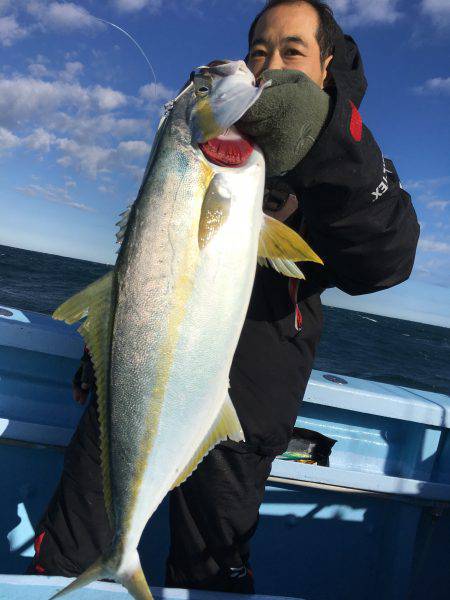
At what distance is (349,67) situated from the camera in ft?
6.78

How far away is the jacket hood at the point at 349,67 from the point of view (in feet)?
6.56

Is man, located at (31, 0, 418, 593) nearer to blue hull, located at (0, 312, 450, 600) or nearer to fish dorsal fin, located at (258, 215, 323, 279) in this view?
fish dorsal fin, located at (258, 215, 323, 279)

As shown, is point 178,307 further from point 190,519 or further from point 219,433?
point 190,519

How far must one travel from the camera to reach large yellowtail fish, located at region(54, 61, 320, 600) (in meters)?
1.49

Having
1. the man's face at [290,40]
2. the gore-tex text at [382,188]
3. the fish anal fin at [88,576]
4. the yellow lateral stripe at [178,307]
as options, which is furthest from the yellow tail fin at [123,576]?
the man's face at [290,40]

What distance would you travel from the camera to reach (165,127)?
1577 mm

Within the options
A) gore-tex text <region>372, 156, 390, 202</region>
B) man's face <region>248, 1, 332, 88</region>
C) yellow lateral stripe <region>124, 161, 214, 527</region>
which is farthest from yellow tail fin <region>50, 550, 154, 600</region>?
man's face <region>248, 1, 332, 88</region>

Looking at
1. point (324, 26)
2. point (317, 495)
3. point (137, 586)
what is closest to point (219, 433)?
point (137, 586)

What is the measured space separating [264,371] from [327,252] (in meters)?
0.63

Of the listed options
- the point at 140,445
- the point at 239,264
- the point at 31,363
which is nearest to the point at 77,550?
the point at 140,445

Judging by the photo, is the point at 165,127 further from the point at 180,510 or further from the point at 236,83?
the point at 180,510

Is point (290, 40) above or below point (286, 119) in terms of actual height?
above

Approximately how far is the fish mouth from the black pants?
1.28 metres

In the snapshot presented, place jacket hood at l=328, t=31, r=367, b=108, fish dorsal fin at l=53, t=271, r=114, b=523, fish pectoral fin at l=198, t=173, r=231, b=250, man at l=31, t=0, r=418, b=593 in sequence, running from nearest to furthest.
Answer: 1. fish pectoral fin at l=198, t=173, r=231, b=250
2. fish dorsal fin at l=53, t=271, r=114, b=523
3. man at l=31, t=0, r=418, b=593
4. jacket hood at l=328, t=31, r=367, b=108
